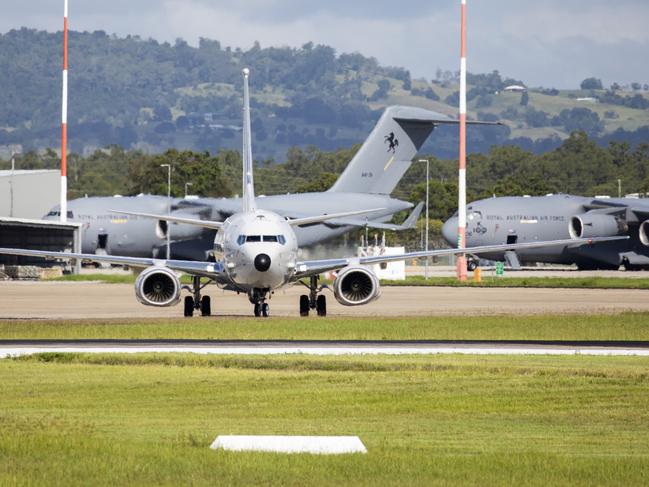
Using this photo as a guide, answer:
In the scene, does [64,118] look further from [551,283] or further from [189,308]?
[189,308]

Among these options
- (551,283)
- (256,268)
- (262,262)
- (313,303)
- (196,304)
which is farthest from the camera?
(551,283)

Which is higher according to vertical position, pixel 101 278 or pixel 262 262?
pixel 262 262

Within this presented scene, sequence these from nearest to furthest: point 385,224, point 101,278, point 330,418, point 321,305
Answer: point 330,418, point 321,305, point 101,278, point 385,224

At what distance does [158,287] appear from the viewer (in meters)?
36.8

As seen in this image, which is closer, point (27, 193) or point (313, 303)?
point (313, 303)

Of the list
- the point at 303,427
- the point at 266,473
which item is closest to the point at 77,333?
the point at 303,427

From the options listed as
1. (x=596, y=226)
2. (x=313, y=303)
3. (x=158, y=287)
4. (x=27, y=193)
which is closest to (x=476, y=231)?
(x=596, y=226)

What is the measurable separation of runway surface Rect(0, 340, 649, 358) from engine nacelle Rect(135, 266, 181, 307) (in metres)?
8.56

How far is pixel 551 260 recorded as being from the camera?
9075 cm

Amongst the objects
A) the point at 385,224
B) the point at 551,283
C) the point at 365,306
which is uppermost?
the point at 385,224

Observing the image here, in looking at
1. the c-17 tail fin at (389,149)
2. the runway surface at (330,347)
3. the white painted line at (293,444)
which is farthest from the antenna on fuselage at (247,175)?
the c-17 tail fin at (389,149)

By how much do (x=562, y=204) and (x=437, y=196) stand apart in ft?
236

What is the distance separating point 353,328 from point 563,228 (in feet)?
197

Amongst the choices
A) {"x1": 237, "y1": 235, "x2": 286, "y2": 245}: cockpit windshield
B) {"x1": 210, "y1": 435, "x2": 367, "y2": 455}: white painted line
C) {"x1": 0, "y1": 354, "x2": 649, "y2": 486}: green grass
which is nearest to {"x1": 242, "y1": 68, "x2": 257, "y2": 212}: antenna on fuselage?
{"x1": 237, "y1": 235, "x2": 286, "y2": 245}: cockpit windshield
